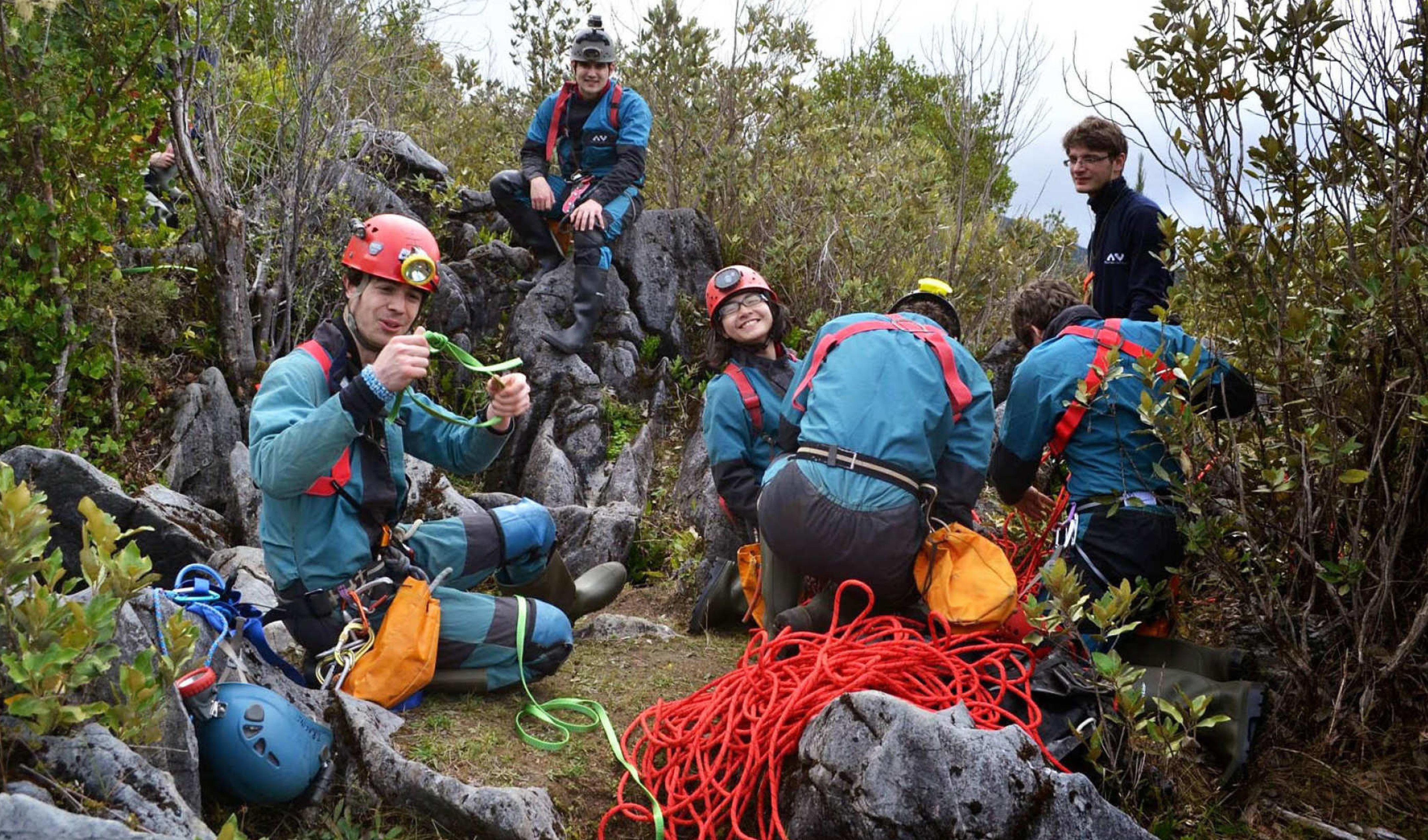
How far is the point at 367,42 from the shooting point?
28.2ft

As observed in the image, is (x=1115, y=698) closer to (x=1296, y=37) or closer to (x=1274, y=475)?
(x=1274, y=475)

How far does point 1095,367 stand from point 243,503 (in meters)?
5.06

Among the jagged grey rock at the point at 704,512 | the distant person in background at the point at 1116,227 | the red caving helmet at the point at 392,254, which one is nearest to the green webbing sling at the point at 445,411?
the red caving helmet at the point at 392,254

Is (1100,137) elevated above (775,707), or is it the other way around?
(1100,137)

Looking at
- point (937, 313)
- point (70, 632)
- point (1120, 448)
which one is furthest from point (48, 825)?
point (937, 313)

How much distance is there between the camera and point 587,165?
855cm

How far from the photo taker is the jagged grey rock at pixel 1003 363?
27.1ft

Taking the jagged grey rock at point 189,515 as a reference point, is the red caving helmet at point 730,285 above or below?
above

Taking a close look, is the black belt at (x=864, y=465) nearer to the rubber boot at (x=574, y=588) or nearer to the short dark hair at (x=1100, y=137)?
the rubber boot at (x=574, y=588)

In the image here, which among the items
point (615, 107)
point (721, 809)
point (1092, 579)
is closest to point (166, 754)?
point (721, 809)

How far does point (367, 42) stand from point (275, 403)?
5.78m

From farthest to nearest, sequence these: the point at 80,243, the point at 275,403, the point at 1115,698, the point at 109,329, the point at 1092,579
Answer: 1. the point at 109,329
2. the point at 80,243
3. the point at 1092,579
4. the point at 275,403
5. the point at 1115,698

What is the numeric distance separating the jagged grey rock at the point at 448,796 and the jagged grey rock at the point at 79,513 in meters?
2.58

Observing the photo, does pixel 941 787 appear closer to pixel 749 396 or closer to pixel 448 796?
pixel 448 796
